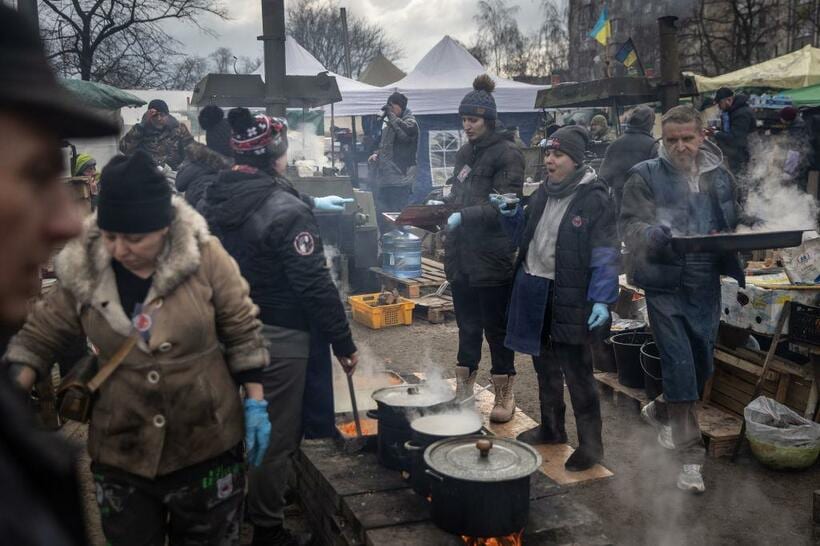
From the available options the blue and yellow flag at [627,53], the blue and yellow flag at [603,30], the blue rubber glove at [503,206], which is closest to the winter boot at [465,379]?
the blue rubber glove at [503,206]

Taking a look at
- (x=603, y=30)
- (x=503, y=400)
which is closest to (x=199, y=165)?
(x=503, y=400)

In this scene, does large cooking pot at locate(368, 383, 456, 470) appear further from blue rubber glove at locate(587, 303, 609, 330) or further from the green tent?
the green tent

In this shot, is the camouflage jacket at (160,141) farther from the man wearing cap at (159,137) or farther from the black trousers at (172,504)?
the black trousers at (172,504)

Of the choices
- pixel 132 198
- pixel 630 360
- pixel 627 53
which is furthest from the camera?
pixel 627 53

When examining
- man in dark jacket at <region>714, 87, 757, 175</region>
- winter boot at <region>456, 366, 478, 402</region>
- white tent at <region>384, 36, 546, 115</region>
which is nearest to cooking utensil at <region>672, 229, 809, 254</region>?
winter boot at <region>456, 366, 478, 402</region>

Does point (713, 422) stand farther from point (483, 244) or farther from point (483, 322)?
point (483, 244)

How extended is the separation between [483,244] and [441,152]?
1108 cm

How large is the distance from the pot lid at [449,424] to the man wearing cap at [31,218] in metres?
2.68

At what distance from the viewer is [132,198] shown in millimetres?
2439

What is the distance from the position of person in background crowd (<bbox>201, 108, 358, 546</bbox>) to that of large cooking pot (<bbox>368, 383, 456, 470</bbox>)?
32cm

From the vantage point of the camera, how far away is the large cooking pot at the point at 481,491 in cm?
291

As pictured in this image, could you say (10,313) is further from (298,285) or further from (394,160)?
(394,160)

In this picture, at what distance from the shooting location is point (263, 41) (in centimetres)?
927

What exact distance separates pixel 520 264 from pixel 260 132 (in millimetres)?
2041
